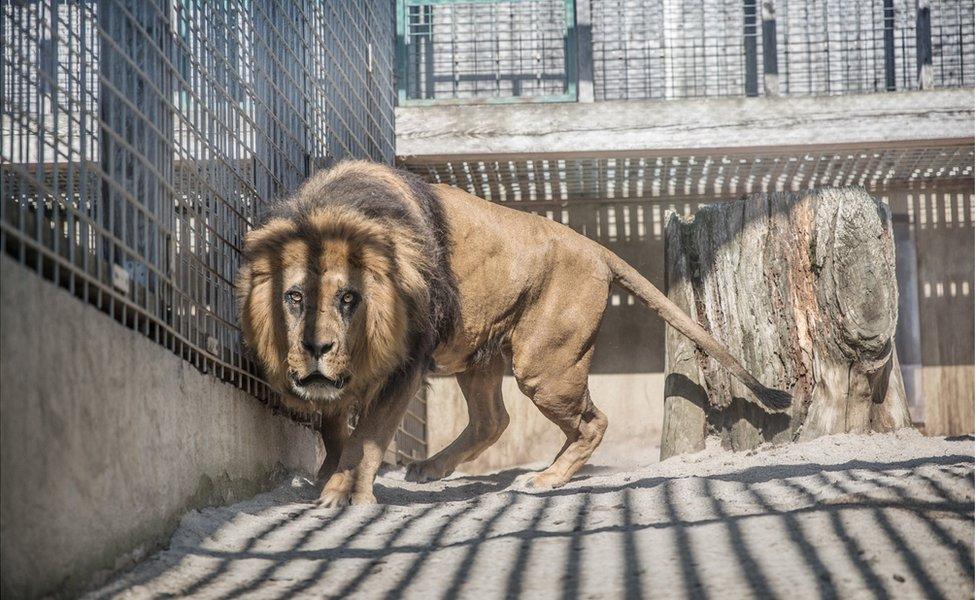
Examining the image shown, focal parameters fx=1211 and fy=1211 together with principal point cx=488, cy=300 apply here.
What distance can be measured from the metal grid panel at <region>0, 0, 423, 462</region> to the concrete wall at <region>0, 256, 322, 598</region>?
0.34 ft

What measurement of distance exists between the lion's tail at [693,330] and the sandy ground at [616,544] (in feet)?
4.77

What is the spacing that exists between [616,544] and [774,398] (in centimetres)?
300

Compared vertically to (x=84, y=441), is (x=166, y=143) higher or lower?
higher

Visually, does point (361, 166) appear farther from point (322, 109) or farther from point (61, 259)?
point (61, 259)

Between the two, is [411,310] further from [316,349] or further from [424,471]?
[424,471]

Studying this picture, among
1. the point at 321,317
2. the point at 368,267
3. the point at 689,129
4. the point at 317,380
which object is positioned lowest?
the point at 317,380

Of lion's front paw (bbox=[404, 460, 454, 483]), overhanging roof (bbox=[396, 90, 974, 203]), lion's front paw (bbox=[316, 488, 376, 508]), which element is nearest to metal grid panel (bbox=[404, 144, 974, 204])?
overhanging roof (bbox=[396, 90, 974, 203])

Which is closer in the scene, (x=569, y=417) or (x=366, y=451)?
(x=366, y=451)

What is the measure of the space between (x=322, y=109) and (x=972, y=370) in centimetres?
522

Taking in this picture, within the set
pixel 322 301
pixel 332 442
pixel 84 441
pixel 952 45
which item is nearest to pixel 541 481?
pixel 332 442

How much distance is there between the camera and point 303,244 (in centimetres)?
471

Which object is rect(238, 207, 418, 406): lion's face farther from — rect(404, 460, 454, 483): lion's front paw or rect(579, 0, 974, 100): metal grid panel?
rect(579, 0, 974, 100): metal grid panel

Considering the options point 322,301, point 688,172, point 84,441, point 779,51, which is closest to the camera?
point 84,441

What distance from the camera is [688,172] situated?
8.32 metres
